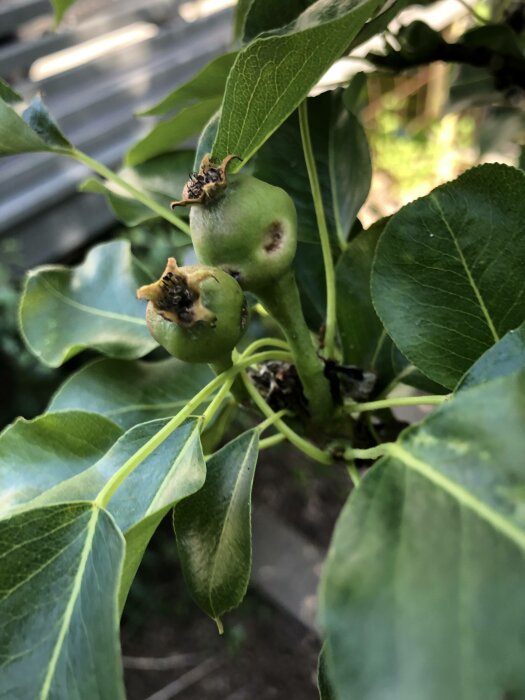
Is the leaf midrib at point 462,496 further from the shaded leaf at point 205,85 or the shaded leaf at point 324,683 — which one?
the shaded leaf at point 205,85

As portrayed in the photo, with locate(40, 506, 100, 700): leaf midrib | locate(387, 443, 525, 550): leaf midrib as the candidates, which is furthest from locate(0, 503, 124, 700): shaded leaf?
locate(387, 443, 525, 550): leaf midrib

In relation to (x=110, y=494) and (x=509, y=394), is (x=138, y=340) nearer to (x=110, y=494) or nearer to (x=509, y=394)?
(x=110, y=494)

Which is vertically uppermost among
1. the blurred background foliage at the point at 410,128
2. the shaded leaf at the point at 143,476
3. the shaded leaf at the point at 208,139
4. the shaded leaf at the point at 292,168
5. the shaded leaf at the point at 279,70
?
the shaded leaf at the point at 279,70

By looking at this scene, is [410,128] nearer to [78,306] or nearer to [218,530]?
[78,306]

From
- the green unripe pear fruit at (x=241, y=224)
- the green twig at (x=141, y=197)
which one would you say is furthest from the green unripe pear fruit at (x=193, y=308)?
the green twig at (x=141, y=197)

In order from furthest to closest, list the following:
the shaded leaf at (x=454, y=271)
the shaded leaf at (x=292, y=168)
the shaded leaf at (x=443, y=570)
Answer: the shaded leaf at (x=292, y=168) < the shaded leaf at (x=454, y=271) < the shaded leaf at (x=443, y=570)

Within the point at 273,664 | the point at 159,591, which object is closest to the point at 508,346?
the point at 273,664

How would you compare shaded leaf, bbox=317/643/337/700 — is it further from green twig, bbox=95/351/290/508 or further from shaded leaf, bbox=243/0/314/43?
shaded leaf, bbox=243/0/314/43
